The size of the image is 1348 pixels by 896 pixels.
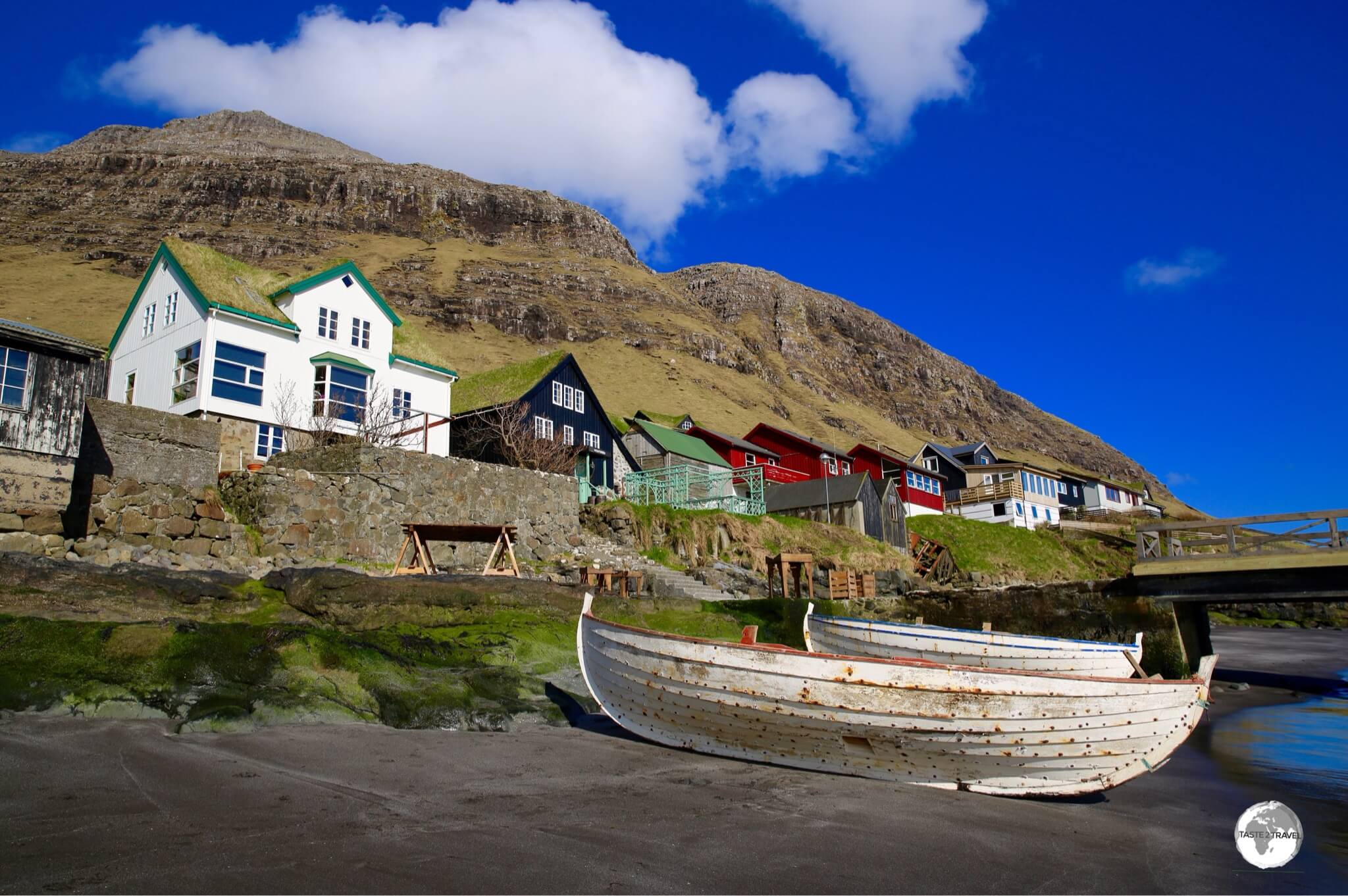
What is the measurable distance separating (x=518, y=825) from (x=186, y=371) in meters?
23.9

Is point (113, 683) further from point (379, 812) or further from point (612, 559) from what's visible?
point (612, 559)

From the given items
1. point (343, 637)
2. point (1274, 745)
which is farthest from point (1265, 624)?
point (343, 637)

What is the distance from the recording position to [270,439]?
81.1 ft

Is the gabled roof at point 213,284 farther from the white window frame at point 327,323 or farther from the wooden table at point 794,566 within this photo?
the wooden table at point 794,566

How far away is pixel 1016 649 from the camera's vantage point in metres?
13.7

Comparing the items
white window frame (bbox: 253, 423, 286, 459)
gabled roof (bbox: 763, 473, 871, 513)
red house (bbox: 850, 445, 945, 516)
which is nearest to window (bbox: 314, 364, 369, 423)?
white window frame (bbox: 253, 423, 286, 459)

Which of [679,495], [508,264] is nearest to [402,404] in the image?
[679,495]

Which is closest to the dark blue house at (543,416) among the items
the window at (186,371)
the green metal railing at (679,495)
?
the green metal railing at (679,495)

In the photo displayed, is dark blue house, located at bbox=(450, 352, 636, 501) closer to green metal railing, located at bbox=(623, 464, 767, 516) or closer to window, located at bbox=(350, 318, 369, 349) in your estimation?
green metal railing, located at bbox=(623, 464, 767, 516)

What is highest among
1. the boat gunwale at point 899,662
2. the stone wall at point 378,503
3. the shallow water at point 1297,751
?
the stone wall at point 378,503

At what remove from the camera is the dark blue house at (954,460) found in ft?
213

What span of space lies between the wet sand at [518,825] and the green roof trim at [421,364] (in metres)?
23.1

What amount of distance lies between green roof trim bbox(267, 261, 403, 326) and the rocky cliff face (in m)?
83.3

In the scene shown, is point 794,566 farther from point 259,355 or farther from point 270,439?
point 259,355
